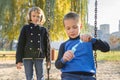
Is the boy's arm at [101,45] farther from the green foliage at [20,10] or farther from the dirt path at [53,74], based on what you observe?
the green foliage at [20,10]

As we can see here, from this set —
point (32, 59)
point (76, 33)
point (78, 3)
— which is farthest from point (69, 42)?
point (78, 3)

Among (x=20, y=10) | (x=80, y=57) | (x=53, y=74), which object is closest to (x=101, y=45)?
(x=80, y=57)

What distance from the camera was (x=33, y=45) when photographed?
18.9 ft

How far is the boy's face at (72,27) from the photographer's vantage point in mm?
3777

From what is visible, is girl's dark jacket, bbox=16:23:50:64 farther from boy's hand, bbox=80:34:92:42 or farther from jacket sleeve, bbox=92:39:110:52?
boy's hand, bbox=80:34:92:42

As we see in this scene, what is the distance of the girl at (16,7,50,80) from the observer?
18.7 feet

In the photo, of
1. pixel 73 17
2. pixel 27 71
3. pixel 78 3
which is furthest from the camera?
pixel 78 3

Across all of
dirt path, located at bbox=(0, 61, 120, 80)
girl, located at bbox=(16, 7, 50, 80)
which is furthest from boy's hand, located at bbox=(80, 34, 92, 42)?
dirt path, located at bbox=(0, 61, 120, 80)

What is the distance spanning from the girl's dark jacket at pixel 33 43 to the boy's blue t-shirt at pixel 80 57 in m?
1.83

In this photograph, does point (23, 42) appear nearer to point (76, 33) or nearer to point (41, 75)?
point (41, 75)

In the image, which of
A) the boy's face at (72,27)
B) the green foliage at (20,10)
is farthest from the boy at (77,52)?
the green foliage at (20,10)

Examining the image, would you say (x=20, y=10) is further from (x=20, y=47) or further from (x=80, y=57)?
(x=80, y=57)

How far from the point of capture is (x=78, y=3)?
1803cm

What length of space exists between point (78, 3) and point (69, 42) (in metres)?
14.2
